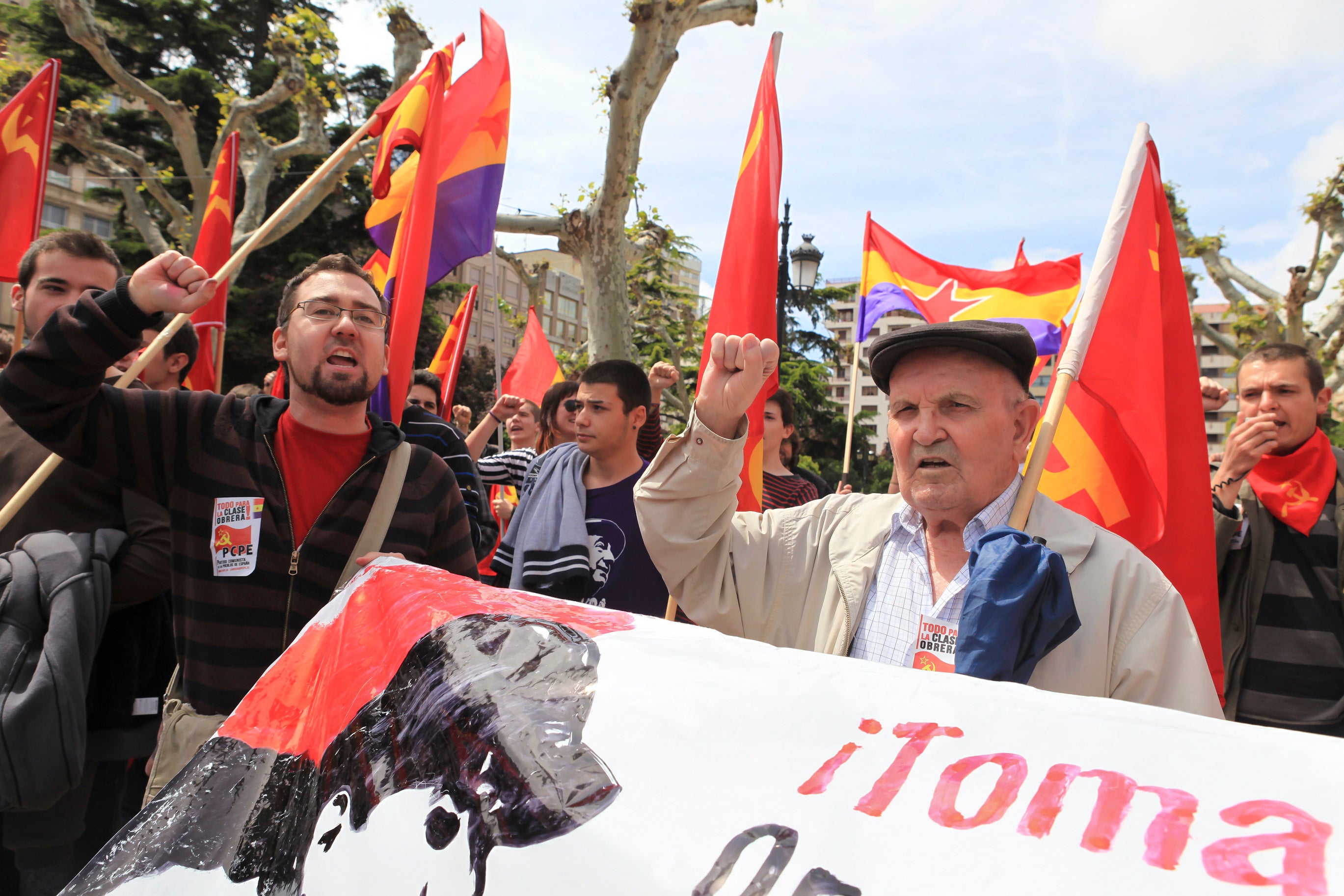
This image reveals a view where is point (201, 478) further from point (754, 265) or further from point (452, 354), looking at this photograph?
point (452, 354)

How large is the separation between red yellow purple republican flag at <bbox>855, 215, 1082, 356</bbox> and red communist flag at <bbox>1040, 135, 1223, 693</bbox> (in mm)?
3342

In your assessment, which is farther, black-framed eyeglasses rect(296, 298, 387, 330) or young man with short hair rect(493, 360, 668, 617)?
young man with short hair rect(493, 360, 668, 617)

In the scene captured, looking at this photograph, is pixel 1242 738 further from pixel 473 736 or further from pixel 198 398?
pixel 198 398

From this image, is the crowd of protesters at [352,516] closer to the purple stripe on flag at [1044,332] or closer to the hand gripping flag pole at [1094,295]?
the hand gripping flag pole at [1094,295]

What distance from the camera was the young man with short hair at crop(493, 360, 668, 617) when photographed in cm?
330

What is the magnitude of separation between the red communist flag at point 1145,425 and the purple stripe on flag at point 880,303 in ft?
12.7

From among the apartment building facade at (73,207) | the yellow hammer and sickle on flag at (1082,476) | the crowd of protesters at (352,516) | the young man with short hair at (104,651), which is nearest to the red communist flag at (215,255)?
the crowd of protesters at (352,516)

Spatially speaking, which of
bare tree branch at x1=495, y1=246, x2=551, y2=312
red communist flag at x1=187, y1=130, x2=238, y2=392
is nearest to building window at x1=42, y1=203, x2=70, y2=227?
bare tree branch at x1=495, y1=246, x2=551, y2=312

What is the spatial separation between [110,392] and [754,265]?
2.16 m

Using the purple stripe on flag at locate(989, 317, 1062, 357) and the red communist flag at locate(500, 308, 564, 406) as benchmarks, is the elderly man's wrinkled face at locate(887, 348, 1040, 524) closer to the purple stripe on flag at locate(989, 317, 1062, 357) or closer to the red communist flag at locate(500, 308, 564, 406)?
the purple stripe on flag at locate(989, 317, 1062, 357)

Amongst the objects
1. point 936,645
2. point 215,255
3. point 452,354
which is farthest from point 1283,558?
point 215,255

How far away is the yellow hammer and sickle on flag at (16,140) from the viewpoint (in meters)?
4.70

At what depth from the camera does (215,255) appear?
217 inches

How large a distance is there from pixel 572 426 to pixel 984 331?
2961 mm
